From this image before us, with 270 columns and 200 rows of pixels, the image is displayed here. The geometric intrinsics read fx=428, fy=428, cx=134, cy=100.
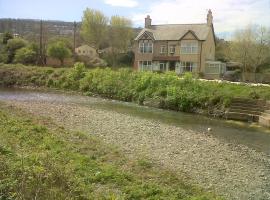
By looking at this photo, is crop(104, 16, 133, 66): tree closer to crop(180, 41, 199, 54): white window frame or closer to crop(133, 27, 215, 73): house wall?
crop(133, 27, 215, 73): house wall

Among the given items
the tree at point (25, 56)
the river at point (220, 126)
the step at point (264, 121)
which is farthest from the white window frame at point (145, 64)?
the step at point (264, 121)

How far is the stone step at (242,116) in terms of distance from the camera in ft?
110

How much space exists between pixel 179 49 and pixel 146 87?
27.4m

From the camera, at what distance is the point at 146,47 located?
74.5 meters

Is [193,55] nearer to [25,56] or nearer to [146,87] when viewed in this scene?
[146,87]

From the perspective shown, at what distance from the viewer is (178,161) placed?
16.4 metres

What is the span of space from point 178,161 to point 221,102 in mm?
21833

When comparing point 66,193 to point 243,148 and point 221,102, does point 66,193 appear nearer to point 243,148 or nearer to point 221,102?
point 243,148

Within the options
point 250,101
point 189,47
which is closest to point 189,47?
point 189,47

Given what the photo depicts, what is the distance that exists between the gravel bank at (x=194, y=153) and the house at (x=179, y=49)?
142 feet

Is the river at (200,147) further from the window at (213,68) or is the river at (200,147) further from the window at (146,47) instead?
the window at (146,47)

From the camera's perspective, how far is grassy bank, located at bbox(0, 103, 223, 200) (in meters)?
10.2

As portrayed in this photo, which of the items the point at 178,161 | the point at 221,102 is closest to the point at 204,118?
the point at 221,102

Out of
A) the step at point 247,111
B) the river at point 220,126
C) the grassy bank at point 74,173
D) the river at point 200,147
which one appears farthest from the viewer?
the step at point 247,111
